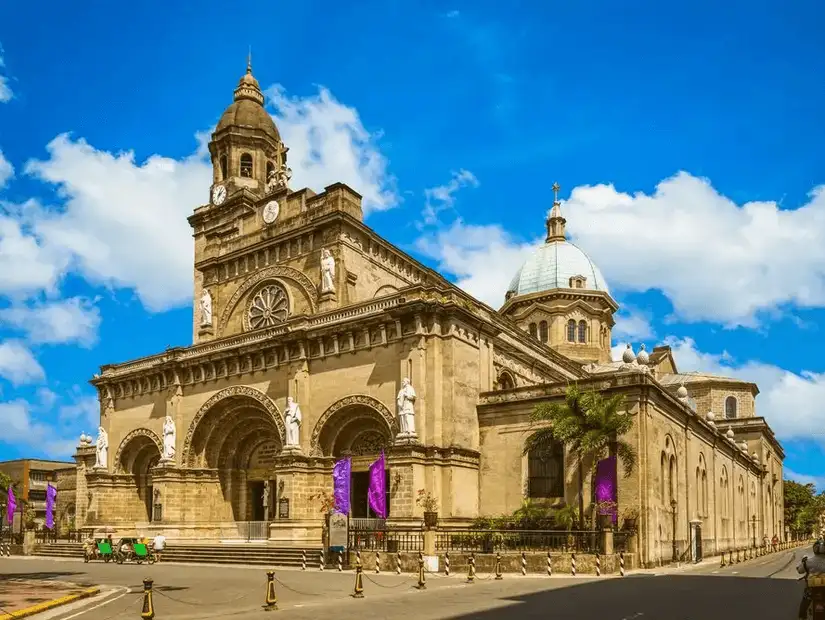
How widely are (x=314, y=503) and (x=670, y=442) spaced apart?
16380 millimetres

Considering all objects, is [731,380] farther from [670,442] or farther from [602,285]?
[670,442]

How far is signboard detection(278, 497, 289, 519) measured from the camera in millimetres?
39594

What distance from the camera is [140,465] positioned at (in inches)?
2036

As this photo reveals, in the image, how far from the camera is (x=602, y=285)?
7331 centimetres

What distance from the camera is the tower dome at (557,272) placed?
7138 centimetres

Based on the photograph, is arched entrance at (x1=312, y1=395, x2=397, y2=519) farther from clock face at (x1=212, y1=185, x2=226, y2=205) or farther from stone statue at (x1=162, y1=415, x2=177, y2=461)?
clock face at (x1=212, y1=185, x2=226, y2=205)

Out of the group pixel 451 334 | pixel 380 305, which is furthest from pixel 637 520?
pixel 380 305

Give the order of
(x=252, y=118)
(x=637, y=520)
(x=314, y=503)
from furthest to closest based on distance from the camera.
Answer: (x=252, y=118)
(x=314, y=503)
(x=637, y=520)

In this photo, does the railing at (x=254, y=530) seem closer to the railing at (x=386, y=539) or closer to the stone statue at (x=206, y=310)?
the railing at (x=386, y=539)

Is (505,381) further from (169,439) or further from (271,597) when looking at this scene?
(271,597)

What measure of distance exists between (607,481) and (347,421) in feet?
41.0

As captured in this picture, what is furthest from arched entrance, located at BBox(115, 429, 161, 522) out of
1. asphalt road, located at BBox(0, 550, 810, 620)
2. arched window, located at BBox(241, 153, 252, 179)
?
asphalt road, located at BBox(0, 550, 810, 620)

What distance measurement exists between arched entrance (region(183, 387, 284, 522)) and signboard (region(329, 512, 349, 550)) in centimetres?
1304

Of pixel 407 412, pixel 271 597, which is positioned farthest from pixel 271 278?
pixel 271 597
